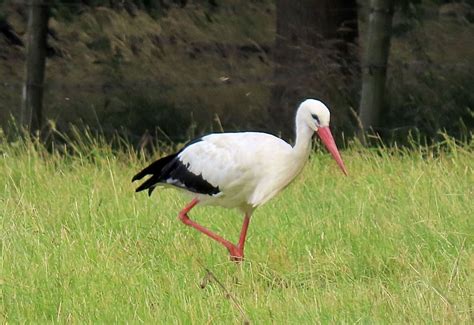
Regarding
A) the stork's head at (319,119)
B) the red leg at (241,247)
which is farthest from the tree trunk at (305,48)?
the stork's head at (319,119)

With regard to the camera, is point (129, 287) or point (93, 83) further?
point (93, 83)

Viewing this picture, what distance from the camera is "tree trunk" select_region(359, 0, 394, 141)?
10.4m

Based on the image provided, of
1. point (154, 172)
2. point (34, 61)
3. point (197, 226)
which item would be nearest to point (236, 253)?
point (197, 226)

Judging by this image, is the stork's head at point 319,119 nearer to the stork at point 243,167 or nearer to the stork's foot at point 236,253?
the stork at point 243,167

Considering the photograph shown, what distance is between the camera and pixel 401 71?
41.0 feet

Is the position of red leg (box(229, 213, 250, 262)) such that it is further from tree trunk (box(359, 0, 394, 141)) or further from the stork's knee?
tree trunk (box(359, 0, 394, 141))

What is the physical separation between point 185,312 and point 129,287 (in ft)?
1.65

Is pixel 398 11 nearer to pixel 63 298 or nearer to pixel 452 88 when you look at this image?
pixel 452 88

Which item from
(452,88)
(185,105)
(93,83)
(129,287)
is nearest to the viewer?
(129,287)

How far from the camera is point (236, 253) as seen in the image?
22.9ft

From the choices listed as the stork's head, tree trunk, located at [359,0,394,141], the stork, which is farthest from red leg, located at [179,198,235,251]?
tree trunk, located at [359,0,394,141]

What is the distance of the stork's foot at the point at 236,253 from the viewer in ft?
22.3

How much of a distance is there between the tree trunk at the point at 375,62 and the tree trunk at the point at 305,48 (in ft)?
2.90

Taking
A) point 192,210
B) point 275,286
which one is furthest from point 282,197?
point 275,286
